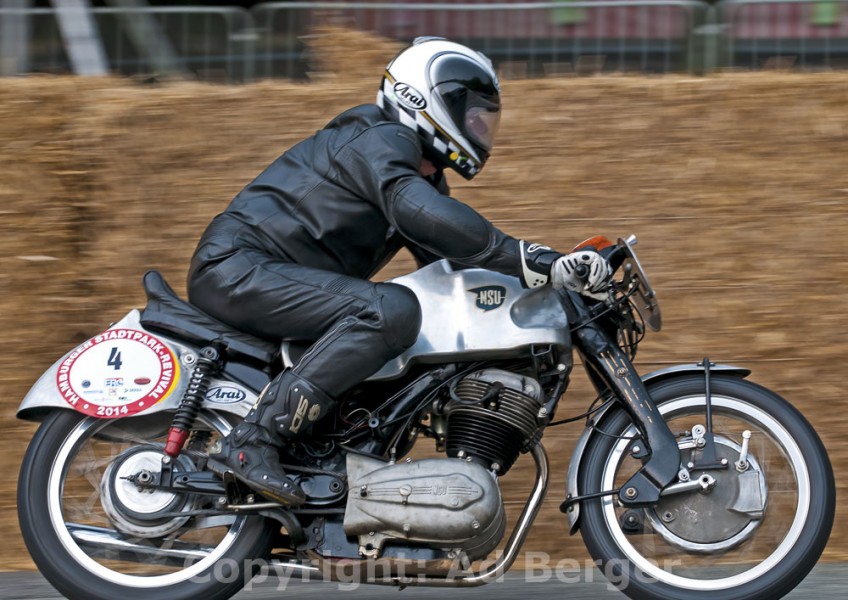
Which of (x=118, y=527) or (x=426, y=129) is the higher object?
(x=426, y=129)

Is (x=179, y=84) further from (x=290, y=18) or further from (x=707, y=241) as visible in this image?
(x=707, y=241)

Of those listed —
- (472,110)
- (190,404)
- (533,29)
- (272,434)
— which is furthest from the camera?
(533,29)

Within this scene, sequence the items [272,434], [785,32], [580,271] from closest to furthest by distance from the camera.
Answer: [580,271] < [272,434] < [785,32]

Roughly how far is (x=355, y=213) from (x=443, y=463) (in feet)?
2.84

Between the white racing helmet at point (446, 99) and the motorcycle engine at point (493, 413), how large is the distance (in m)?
0.76

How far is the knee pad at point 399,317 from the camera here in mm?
4441

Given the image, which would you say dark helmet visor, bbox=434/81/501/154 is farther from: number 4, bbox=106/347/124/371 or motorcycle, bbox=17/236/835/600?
number 4, bbox=106/347/124/371

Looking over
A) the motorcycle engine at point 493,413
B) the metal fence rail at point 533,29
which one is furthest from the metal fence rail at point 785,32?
the motorcycle engine at point 493,413

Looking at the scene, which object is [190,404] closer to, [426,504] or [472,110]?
[426,504]

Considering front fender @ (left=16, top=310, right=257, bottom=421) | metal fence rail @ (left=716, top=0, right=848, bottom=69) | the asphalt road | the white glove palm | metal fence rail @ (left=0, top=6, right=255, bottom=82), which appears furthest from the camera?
metal fence rail @ (left=0, top=6, right=255, bottom=82)

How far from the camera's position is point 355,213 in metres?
4.67

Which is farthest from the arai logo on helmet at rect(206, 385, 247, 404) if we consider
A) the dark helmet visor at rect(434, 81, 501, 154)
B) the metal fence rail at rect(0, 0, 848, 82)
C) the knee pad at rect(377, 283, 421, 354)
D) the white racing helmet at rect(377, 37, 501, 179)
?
the metal fence rail at rect(0, 0, 848, 82)

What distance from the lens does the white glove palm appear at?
440cm

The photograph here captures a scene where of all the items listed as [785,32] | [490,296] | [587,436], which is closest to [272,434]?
[490,296]
